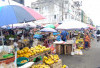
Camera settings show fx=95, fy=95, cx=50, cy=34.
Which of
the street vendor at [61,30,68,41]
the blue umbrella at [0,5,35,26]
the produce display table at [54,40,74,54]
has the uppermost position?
the blue umbrella at [0,5,35,26]

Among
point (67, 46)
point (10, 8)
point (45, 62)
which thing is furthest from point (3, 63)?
point (67, 46)

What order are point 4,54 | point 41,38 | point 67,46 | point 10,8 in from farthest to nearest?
point 41,38, point 67,46, point 4,54, point 10,8

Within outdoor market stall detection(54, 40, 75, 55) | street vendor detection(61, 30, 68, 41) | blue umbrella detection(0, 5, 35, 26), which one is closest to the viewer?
blue umbrella detection(0, 5, 35, 26)

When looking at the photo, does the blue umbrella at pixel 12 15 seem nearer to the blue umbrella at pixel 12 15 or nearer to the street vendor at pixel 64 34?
the blue umbrella at pixel 12 15

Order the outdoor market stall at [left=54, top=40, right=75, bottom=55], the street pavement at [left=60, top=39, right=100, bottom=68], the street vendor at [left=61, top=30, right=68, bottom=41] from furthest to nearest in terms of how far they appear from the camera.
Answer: the street vendor at [left=61, top=30, right=68, bottom=41] → the outdoor market stall at [left=54, top=40, right=75, bottom=55] → the street pavement at [left=60, top=39, right=100, bottom=68]

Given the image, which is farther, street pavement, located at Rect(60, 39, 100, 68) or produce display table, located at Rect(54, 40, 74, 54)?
produce display table, located at Rect(54, 40, 74, 54)

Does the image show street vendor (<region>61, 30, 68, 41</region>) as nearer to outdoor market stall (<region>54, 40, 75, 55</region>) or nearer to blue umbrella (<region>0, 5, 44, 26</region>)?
outdoor market stall (<region>54, 40, 75, 55</region>)

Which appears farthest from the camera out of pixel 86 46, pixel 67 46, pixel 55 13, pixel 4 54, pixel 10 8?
pixel 55 13

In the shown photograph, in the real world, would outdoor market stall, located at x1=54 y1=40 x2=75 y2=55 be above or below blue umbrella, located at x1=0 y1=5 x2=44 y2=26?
below

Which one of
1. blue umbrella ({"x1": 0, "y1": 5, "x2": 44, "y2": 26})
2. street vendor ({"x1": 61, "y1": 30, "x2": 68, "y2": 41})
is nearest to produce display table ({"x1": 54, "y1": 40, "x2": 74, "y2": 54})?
street vendor ({"x1": 61, "y1": 30, "x2": 68, "y2": 41})

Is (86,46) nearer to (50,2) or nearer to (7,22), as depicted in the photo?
(7,22)

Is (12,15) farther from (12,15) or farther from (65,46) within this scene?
(65,46)

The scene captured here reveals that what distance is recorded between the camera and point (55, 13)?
1117 inches

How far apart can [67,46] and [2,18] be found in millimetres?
6325
